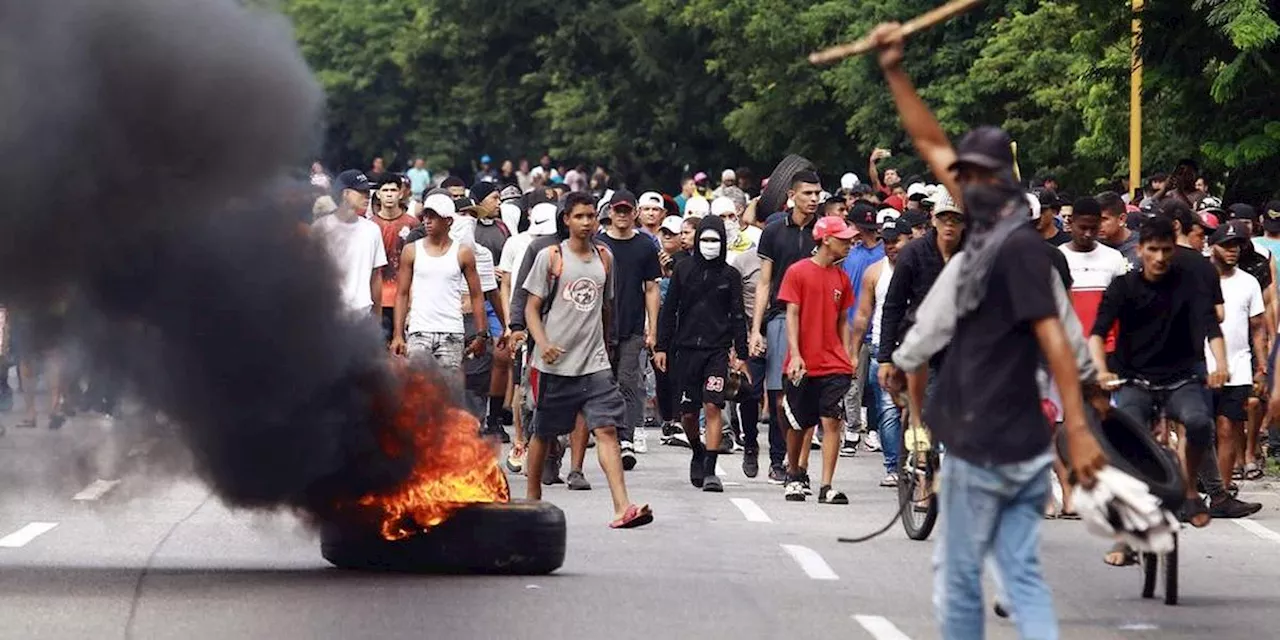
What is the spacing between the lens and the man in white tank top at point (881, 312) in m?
16.0

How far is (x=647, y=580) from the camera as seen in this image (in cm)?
1151

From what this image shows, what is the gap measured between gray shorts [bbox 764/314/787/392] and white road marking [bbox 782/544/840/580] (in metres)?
4.02

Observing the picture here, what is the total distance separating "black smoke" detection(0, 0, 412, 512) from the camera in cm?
1091

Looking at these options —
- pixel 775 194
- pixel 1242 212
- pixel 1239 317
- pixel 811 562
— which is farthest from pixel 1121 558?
pixel 775 194

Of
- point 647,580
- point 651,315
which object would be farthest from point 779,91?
point 647,580

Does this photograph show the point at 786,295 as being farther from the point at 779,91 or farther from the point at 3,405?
the point at 779,91

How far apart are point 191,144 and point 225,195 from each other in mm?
258

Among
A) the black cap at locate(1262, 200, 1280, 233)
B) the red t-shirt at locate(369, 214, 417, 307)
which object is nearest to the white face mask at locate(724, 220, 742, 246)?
the red t-shirt at locate(369, 214, 417, 307)

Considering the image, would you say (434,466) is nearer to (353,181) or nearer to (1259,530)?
(1259,530)

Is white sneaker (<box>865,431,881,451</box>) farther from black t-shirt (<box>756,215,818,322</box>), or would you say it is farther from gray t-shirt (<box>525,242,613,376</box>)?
gray t-shirt (<box>525,242,613,376</box>)

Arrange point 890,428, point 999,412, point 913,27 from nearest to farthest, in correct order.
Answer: point 999,412
point 913,27
point 890,428

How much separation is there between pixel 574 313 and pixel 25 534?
3037 millimetres

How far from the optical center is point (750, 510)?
15188 millimetres

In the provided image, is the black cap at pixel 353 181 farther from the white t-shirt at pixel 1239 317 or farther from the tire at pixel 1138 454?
the tire at pixel 1138 454
